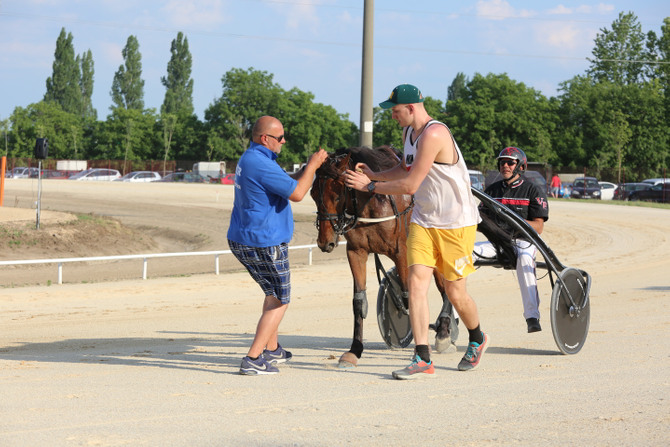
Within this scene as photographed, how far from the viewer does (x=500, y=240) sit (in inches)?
289

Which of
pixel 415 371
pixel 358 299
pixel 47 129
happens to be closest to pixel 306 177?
pixel 358 299

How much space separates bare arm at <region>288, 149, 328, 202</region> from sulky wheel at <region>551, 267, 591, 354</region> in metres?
2.21

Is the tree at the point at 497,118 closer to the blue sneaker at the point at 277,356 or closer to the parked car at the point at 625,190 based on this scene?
the parked car at the point at 625,190

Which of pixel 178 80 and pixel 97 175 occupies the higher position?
pixel 178 80

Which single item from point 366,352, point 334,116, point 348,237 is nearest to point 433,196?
point 348,237

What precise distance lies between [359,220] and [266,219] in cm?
100

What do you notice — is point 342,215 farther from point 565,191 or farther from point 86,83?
point 86,83

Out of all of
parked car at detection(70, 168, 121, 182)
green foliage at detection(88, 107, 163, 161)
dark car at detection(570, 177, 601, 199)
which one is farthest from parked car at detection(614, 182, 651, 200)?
green foliage at detection(88, 107, 163, 161)

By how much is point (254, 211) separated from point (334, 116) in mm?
81055

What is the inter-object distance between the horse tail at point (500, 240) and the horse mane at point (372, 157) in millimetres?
898

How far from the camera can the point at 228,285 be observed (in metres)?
13.5

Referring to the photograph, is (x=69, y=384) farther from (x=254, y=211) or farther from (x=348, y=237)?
(x=348, y=237)

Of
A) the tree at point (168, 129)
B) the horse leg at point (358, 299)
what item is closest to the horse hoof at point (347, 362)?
the horse leg at point (358, 299)

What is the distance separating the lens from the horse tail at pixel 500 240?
23.8ft
